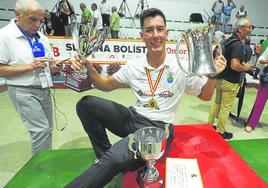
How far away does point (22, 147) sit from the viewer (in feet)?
8.42

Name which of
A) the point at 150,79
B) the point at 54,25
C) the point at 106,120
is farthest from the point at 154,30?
the point at 54,25

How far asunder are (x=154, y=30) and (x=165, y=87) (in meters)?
0.40

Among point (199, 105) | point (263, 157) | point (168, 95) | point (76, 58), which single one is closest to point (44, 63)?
point (76, 58)

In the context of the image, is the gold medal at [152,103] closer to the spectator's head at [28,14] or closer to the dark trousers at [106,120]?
the dark trousers at [106,120]

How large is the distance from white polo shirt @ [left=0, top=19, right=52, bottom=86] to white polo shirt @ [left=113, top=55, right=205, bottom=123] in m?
0.84

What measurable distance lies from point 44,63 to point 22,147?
1.29 m

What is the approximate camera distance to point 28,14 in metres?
1.67

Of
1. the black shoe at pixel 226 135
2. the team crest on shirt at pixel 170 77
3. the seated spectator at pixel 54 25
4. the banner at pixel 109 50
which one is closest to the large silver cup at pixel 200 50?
the team crest on shirt at pixel 170 77

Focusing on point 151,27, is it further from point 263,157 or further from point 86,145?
point 86,145

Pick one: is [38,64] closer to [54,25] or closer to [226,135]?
[226,135]

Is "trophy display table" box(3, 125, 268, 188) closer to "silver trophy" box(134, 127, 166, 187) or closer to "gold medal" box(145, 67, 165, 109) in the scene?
"silver trophy" box(134, 127, 166, 187)

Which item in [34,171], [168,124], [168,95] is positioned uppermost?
[168,95]

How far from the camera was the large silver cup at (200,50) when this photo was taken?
126 centimetres

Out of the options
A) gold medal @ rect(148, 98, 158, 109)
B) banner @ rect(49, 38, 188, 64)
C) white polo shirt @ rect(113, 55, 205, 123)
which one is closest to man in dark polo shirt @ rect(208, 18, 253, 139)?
white polo shirt @ rect(113, 55, 205, 123)
